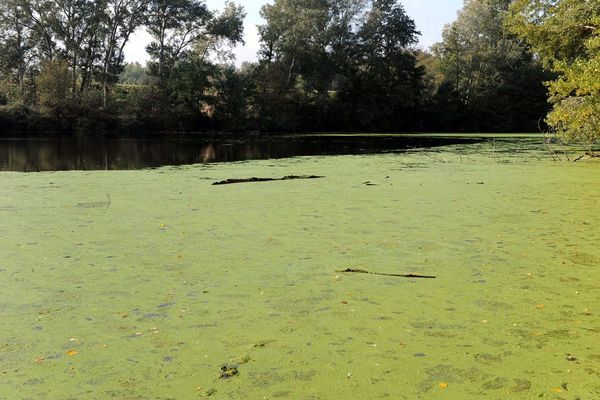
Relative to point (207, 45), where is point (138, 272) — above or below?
below

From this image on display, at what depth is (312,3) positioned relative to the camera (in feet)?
109

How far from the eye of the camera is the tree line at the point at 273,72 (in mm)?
29953

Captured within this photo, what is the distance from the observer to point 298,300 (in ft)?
9.09

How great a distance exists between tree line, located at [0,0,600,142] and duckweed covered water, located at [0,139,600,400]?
25.4 m

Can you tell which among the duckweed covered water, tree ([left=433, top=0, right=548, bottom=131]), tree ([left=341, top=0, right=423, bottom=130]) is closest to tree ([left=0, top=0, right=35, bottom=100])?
tree ([left=341, top=0, right=423, bottom=130])

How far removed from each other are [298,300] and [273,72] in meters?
31.0

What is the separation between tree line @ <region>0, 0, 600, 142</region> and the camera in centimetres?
2995

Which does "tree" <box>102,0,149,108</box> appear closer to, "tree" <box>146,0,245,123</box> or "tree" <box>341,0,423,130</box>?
"tree" <box>146,0,245,123</box>

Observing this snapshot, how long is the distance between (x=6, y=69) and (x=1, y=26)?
241 cm

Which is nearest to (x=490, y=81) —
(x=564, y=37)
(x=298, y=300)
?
(x=564, y=37)

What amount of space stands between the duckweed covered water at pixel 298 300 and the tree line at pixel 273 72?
25406mm

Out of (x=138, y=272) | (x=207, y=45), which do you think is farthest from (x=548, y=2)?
(x=207, y=45)

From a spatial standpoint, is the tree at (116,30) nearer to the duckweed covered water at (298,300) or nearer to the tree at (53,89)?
the tree at (53,89)

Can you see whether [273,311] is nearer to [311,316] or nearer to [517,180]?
[311,316]
